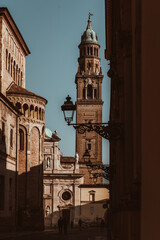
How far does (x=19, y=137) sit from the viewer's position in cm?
4659

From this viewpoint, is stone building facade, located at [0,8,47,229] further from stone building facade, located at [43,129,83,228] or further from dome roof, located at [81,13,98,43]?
dome roof, located at [81,13,98,43]

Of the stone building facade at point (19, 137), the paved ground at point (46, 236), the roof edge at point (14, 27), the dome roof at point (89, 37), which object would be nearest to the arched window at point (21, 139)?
the stone building facade at point (19, 137)

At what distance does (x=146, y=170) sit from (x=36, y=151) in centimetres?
4438

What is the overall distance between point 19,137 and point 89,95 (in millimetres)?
45490

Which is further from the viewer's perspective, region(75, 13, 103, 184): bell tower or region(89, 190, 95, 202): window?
region(75, 13, 103, 184): bell tower

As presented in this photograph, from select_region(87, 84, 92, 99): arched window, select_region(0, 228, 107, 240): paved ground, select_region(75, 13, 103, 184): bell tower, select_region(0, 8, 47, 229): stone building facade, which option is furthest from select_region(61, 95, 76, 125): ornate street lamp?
select_region(87, 84, 92, 99): arched window

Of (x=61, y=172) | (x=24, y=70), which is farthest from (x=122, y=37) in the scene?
(x=61, y=172)

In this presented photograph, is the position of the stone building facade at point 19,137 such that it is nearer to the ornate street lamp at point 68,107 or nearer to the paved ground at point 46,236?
the paved ground at point 46,236

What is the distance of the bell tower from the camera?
86.9 m

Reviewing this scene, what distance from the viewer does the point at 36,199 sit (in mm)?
46406

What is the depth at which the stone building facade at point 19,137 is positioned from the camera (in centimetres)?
4097

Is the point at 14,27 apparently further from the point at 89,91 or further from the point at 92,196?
the point at 89,91

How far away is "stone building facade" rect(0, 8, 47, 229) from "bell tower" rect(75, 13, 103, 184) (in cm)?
3647

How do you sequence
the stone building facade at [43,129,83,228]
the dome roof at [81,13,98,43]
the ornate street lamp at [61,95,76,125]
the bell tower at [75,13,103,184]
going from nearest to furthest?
the ornate street lamp at [61,95,76,125], the stone building facade at [43,129,83,228], the bell tower at [75,13,103,184], the dome roof at [81,13,98,43]
